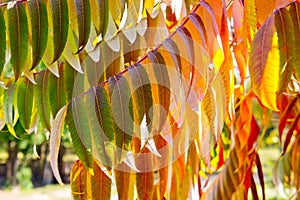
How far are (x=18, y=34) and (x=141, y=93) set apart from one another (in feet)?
0.62

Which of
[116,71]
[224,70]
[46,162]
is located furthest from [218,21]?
[46,162]

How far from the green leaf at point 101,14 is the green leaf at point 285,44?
0.23 m

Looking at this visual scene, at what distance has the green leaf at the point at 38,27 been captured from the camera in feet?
2.52

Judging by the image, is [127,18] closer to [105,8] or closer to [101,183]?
[105,8]

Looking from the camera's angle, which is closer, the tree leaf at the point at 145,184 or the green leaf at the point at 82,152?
the green leaf at the point at 82,152

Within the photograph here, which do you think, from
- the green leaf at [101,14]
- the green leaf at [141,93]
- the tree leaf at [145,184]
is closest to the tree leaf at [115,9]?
the green leaf at [101,14]

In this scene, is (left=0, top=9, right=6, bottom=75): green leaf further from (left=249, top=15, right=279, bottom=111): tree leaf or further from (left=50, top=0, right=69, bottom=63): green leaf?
(left=249, top=15, right=279, bottom=111): tree leaf

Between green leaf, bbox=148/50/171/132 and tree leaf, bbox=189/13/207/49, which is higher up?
tree leaf, bbox=189/13/207/49

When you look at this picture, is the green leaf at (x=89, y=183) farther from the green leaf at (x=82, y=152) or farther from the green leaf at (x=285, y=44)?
the green leaf at (x=285, y=44)

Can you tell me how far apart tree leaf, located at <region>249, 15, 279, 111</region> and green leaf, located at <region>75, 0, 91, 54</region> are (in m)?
0.22

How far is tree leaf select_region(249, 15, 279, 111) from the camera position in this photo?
67cm

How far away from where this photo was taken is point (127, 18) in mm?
921

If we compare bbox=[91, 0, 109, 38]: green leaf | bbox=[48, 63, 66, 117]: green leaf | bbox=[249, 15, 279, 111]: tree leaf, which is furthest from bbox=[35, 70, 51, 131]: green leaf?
bbox=[249, 15, 279, 111]: tree leaf

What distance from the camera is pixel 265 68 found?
67 centimetres
